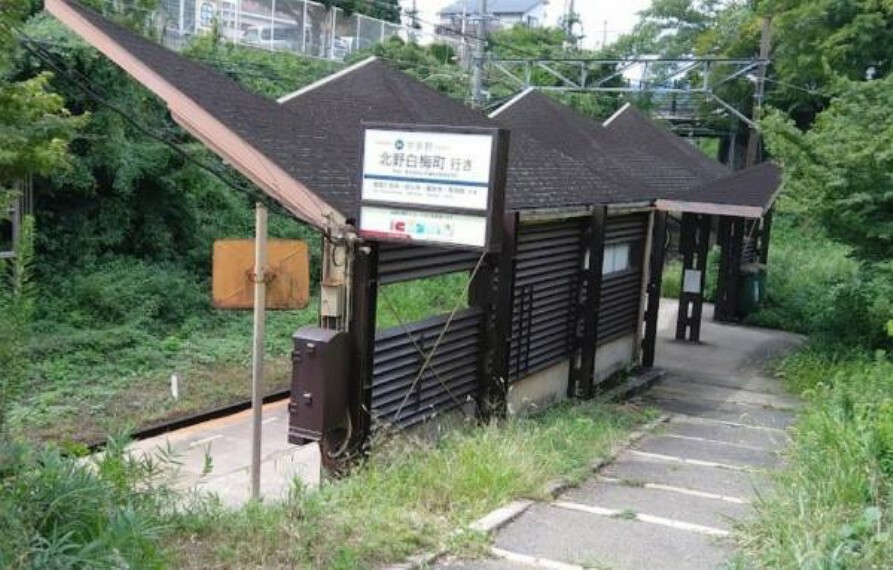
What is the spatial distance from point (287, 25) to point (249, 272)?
25956 millimetres

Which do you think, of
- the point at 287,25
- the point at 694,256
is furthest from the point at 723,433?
the point at 287,25

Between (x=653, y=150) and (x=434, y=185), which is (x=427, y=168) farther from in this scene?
(x=653, y=150)

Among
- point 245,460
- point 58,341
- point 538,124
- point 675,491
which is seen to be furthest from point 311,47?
point 675,491

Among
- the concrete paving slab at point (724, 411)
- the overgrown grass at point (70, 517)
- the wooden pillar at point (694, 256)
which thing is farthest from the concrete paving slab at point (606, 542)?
the wooden pillar at point (694, 256)

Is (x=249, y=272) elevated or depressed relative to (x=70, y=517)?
elevated

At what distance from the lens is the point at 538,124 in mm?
13703

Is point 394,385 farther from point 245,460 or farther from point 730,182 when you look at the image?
point 730,182

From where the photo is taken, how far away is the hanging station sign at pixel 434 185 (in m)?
6.37

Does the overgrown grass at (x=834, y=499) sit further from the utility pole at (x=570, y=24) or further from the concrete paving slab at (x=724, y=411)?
the utility pole at (x=570, y=24)

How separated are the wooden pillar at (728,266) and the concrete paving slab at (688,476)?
465 inches

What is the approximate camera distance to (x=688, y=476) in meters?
6.75

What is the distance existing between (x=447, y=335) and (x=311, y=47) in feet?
78.6

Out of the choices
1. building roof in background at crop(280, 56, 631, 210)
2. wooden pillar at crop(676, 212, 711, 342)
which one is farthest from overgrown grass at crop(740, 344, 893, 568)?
wooden pillar at crop(676, 212, 711, 342)

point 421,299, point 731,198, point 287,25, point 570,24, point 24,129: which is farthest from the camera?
point 570,24
